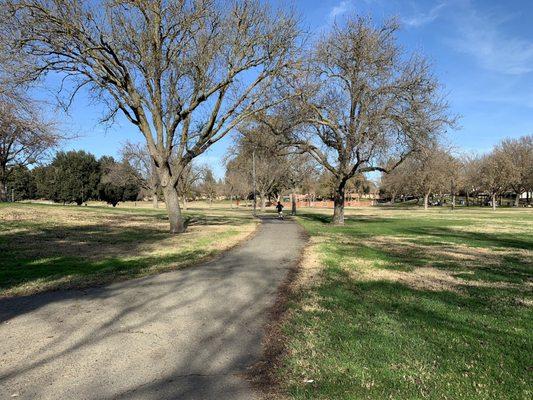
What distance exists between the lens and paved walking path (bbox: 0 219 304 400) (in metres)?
3.84

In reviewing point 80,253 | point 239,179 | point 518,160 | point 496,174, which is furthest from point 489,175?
point 80,253

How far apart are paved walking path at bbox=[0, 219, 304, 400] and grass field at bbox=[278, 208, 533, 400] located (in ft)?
2.09

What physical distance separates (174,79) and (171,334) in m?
17.0

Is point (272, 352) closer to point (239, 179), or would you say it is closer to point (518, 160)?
point (239, 179)

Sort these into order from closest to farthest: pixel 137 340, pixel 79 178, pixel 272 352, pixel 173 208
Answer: pixel 272 352 → pixel 137 340 → pixel 173 208 → pixel 79 178

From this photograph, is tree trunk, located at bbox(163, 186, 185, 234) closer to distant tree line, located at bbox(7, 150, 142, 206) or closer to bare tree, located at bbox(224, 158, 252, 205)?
bare tree, located at bbox(224, 158, 252, 205)

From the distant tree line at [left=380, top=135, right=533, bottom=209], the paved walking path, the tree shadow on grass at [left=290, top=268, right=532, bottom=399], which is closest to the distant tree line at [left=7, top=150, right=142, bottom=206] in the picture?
the distant tree line at [left=380, top=135, right=533, bottom=209]

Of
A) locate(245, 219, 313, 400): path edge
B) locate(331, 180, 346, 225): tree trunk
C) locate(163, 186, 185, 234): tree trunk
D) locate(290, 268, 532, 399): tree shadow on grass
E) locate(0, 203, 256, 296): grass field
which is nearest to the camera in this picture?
locate(290, 268, 532, 399): tree shadow on grass

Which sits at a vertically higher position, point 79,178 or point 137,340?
point 79,178

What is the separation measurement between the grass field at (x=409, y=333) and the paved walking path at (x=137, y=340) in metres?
0.64

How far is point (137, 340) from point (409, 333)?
335 centimetres

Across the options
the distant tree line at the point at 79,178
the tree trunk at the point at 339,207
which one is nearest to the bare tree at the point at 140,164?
the distant tree line at the point at 79,178

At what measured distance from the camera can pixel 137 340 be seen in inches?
199

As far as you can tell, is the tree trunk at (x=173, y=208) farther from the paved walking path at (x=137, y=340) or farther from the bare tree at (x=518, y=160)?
the bare tree at (x=518, y=160)
